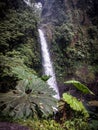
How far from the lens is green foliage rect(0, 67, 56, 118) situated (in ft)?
15.1

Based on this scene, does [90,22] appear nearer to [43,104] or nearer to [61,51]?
[61,51]

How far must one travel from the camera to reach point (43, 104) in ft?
15.9

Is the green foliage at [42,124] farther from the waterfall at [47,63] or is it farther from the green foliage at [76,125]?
the waterfall at [47,63]

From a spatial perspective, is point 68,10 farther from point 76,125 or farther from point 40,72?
point 76,125

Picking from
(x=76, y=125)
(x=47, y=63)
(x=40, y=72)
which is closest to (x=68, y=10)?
(x=47, y=63)

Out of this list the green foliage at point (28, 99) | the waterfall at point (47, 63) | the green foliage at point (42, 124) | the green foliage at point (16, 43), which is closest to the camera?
the green foliage at point (28, 99)

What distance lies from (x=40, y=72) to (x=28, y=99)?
684 cm

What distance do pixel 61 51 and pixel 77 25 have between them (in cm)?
257

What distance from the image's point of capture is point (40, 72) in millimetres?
11688

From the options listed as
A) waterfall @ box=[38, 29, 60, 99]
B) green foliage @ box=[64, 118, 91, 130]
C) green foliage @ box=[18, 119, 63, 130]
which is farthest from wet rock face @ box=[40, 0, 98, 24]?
green foliage @ box=[18, 119, 63, 130]

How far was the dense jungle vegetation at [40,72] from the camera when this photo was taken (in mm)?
5004

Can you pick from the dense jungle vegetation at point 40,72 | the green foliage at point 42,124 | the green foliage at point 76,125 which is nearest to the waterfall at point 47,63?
the dense jungle vegetation at point 40,72

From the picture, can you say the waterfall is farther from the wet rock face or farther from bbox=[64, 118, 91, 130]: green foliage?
bbox=[64, 118, 91, 130]: green foliage

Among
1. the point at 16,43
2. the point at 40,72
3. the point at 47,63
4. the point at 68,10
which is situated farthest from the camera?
the point at 68,10
